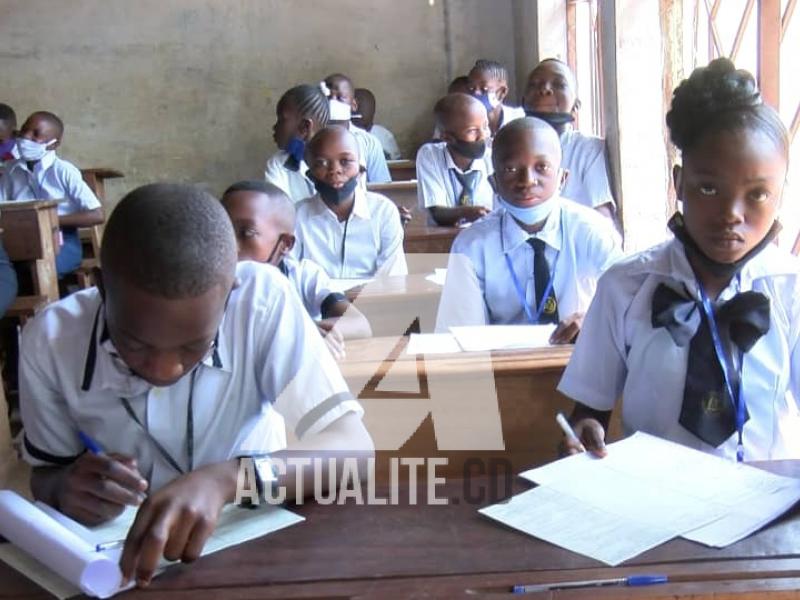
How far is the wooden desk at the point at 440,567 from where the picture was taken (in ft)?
3.08

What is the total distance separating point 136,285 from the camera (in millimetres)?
1093

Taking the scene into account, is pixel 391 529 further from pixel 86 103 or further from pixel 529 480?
pixel 86 103

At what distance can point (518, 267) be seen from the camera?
260 centimetres

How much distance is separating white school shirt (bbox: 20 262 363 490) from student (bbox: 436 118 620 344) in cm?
123

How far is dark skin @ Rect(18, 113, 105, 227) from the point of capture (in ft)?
19.0

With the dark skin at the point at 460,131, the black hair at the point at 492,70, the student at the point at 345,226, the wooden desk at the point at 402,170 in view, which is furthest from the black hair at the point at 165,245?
the wooden desk at the point at 402,170

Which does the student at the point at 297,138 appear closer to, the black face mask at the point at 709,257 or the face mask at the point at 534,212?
the face mask at the point at 534,212

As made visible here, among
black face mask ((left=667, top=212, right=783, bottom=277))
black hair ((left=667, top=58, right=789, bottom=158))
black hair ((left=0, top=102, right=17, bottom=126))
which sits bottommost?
black face mask ((left=667, top=212, right=783, bottom=277))

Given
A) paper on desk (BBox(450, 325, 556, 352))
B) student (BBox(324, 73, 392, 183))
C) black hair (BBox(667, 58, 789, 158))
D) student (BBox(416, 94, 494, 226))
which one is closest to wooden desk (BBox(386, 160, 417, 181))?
student (BBox(324, 73, 392, 183))

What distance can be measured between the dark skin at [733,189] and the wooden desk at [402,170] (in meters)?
5.85

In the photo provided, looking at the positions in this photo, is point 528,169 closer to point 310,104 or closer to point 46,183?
point 310,104

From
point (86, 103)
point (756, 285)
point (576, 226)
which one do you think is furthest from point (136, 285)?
point (86, 103)

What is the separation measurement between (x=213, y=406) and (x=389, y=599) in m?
0.52

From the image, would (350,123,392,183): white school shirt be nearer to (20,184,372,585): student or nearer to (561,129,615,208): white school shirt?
(561,129,615,208): white school shirt
